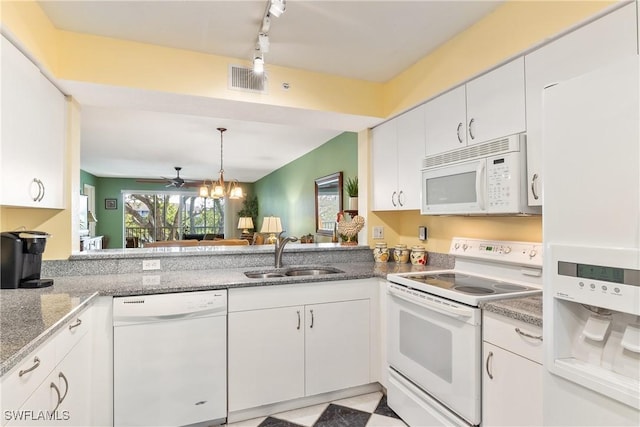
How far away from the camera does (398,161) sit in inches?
102

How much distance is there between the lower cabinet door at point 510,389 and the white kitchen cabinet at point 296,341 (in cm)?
94

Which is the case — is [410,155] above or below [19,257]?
above

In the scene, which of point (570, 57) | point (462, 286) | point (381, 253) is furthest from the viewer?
point (381, 253)

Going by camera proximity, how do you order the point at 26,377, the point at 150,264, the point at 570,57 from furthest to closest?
1. the point at 150,264
2. the point at 570,57
3. the point at 26,377

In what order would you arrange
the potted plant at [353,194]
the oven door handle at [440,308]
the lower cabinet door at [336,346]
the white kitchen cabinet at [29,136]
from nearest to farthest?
the white kitchen cabinet at [29,136] < the oven door handle at [440,308] < the lower cabinet door at [336,346] < the potted plant at [353,194]

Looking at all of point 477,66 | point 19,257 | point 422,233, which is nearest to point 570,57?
point 477,66

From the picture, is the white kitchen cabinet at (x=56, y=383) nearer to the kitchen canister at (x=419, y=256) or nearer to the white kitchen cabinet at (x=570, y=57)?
the white kitchen cabinet at (x=570, y=57)

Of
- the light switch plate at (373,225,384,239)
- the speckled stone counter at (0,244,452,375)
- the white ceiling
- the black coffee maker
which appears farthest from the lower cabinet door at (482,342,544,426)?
the black coffee maker

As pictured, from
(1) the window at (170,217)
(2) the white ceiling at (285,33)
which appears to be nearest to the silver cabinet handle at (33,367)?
(2) the white ceiling at (285,33)

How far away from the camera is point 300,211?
19.6 ft

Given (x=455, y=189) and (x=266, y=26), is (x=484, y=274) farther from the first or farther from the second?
(x=266, y=26)

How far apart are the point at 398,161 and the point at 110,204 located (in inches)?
337

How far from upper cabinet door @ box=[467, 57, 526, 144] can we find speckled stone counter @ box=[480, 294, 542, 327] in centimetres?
83

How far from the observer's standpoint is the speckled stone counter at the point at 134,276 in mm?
1209
